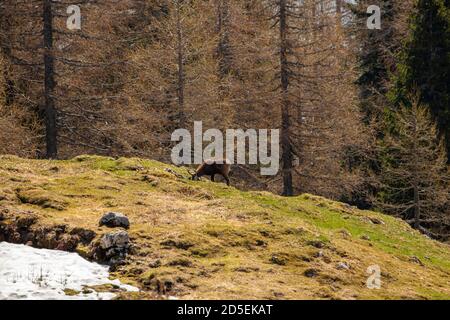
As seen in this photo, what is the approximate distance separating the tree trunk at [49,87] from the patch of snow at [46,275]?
59.3ft

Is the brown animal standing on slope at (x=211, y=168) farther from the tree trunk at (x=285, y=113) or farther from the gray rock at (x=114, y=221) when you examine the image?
the tree trunk at (x=285, y=113)

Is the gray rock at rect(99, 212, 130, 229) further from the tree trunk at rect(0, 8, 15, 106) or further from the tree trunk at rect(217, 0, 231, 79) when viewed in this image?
the tree trunk at rect(217, 0, 231, 79)

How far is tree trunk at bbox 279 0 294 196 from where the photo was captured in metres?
33.2

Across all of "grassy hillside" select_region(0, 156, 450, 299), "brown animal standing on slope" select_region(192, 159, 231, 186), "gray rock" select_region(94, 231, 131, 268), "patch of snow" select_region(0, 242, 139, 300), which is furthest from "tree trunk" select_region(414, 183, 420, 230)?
"patch of snow" select_region(0, 242, 139, 300)

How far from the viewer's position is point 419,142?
30.8 meters

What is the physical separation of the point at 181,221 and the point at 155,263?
247cm

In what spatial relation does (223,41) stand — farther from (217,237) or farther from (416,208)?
(217,237)

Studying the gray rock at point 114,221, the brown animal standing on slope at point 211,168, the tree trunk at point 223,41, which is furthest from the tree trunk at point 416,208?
the gray rock at point 114,221

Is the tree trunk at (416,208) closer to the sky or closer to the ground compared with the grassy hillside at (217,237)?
closer to the ground

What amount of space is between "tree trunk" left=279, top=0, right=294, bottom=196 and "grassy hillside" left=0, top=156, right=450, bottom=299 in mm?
14136

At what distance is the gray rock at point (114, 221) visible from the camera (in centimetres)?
→ 1229

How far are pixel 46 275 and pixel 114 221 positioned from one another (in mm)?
2531
